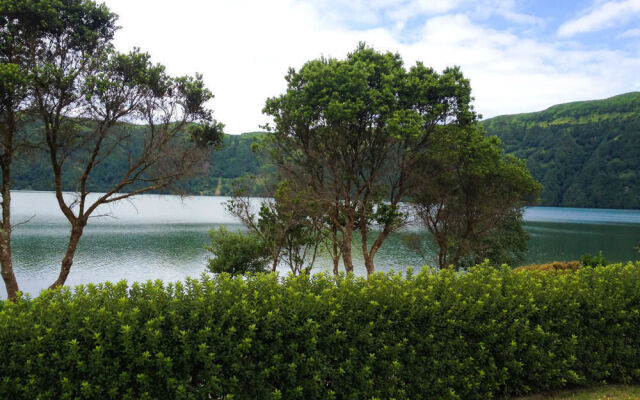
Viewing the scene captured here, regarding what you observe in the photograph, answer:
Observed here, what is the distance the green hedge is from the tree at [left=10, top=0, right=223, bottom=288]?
32.3 ft

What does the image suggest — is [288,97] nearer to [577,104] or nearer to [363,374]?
[363,374]

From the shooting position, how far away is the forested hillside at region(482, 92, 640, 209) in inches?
5217

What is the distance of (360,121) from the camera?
52.1ft

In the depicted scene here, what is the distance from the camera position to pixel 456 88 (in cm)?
1591

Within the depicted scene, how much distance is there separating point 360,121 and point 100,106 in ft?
32.5

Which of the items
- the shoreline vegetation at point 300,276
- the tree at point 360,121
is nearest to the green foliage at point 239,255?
the shoreline vegetation at point 300,276

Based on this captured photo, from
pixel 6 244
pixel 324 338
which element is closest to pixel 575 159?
pixel 324 338

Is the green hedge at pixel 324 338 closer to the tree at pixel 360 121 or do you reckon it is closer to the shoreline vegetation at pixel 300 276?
the shoreline vegetation at pixel 300 276

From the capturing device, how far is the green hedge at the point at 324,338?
4207mm

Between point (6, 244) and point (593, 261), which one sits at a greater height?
point (6, 244)

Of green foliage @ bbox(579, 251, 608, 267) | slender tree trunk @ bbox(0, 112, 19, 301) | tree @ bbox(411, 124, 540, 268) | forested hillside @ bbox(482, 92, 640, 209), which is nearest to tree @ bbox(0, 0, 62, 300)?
slender tree trunk @ bbox(0, 112, 19, 301)

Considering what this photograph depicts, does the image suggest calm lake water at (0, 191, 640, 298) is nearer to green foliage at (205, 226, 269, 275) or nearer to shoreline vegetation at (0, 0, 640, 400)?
green foliage at (205, 226, 269, 275)

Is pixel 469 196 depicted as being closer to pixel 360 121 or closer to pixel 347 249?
pixel 347 249

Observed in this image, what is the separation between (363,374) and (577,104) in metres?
240
